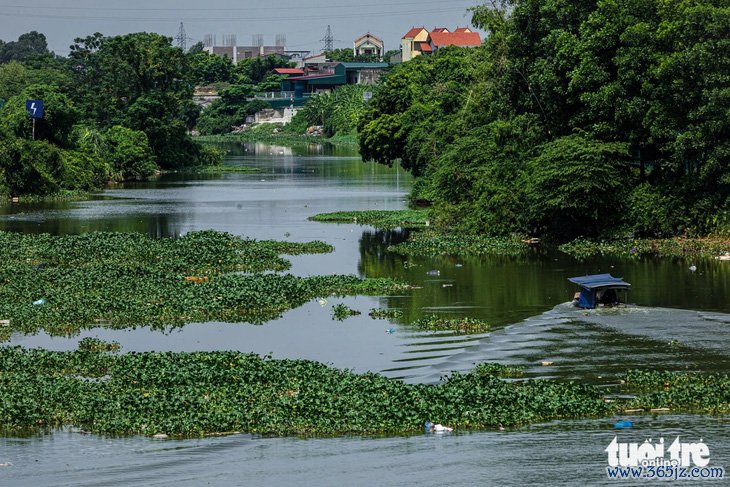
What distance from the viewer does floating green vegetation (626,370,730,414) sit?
22.6 metres

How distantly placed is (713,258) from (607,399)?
21862 mm

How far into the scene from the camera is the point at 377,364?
89.9ft

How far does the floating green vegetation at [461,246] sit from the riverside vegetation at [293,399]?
2073 centimetres

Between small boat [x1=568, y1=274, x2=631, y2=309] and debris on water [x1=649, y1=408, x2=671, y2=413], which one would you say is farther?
small boat [x1=568, y1=274, x2=631, y2=309]

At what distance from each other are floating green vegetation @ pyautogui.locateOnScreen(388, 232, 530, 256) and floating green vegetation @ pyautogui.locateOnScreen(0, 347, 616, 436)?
20.8 m

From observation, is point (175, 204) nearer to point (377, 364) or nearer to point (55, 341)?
point (55, 341)

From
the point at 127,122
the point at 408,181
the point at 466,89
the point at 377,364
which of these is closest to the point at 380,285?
the point at 377,364

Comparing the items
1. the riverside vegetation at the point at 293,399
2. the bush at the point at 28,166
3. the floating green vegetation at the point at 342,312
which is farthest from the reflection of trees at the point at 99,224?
the riverside vegetation at the point at 293,399

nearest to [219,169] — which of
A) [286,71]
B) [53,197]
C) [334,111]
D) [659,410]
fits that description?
[53,197]

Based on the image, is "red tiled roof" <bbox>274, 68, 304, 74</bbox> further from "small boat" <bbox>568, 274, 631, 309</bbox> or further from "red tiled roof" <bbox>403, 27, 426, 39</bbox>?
"small boat" <bbox>568, 274, 631, 309</bbox>

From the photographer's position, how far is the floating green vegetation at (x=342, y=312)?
34.0m

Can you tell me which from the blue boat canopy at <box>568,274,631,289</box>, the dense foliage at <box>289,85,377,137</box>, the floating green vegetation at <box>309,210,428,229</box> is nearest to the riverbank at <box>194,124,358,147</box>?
the dense foliage at <box>289,85,377,137</box>

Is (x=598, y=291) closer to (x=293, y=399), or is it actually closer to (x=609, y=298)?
(x=609, y=298)

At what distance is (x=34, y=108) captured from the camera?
78875 mm
